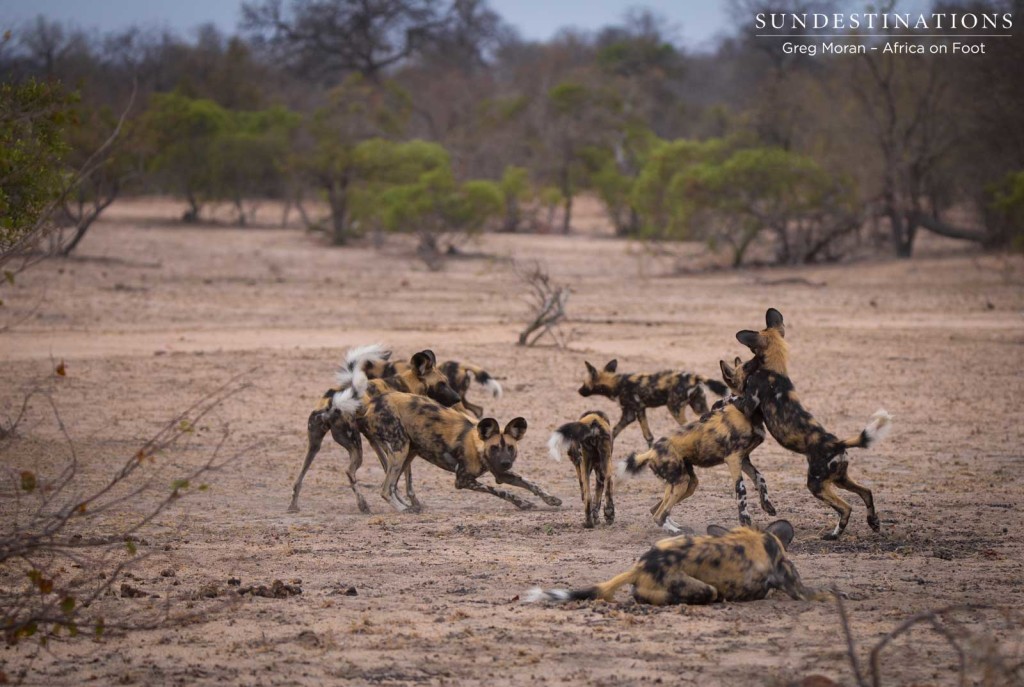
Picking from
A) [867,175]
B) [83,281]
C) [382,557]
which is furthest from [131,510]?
[867,175]

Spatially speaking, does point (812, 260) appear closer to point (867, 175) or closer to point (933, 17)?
point (867, 175)

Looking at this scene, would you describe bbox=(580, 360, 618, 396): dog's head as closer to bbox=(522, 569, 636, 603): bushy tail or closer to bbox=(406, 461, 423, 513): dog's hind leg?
bbox=(406, 461, 423, 513): dog's hind leg

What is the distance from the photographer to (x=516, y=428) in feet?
25.6

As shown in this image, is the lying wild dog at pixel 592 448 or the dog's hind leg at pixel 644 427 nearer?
the lying wild dog at pixel 592 448

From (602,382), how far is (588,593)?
515 centimetres

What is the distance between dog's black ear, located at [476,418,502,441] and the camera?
7.74 meters

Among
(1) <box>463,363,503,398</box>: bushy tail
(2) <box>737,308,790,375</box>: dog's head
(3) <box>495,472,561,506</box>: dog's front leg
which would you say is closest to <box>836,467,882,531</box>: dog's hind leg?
(2) <box>737,308,790,375</box>: dog's head

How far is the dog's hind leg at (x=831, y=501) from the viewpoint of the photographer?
6.88 meters

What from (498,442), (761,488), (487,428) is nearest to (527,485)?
(498,442)

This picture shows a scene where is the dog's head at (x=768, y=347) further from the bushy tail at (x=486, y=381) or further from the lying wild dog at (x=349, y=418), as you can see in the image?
the bushy tail at (x=486, y=381)

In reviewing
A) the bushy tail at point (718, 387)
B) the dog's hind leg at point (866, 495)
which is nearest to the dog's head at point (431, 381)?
the bushy tail at point (718, 387)

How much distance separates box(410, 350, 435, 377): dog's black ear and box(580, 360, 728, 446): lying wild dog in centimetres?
171

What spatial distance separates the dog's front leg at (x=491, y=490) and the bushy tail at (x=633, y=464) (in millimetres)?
1019

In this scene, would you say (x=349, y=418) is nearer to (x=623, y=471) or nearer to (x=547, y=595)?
(x=623, y=471)
